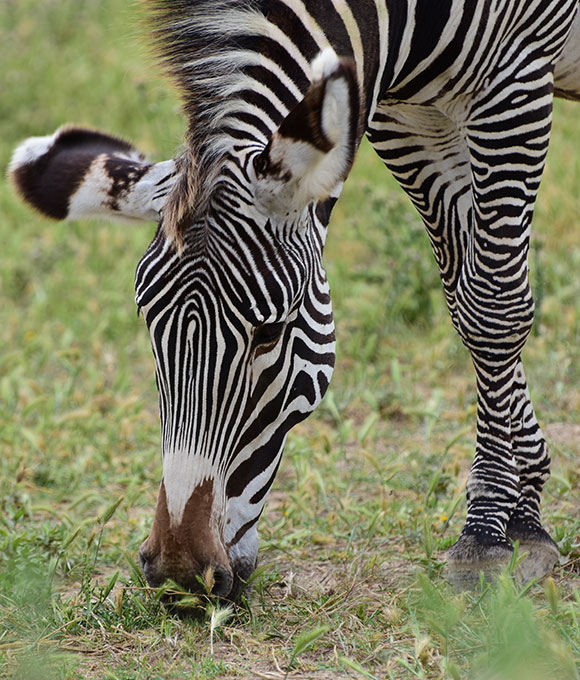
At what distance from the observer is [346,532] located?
13.7 feet

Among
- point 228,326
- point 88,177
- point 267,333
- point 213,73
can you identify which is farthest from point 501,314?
point 88,177

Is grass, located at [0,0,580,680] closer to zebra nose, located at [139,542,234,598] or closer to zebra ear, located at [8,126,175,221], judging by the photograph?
zebra nose, located at [139,542,234,598]

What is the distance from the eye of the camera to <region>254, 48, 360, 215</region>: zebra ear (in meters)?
2.51

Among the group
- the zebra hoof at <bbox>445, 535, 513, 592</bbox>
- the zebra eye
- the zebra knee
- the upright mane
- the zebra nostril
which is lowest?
the zebra hoof at <bbox>445, 535, 513, 592</bbox>

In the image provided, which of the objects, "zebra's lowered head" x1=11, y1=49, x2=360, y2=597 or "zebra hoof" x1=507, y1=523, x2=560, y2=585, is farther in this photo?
"zebra hoof" x1=507, y1=523, x2=560, y2=585

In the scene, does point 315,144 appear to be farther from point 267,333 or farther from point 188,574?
point 188,574

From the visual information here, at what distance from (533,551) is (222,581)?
144 centimetres

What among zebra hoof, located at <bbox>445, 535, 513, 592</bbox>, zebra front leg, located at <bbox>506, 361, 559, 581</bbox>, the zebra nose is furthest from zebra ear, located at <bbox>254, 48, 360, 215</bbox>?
zebra front leg, located at <bbox>506, 361, 559, 581</bbox>

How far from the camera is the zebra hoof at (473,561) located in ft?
11.4

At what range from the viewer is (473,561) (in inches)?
138

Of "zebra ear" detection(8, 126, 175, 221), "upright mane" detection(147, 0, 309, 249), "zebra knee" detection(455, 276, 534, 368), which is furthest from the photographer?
"zebra knee" detection(455, 276, 534, 368)

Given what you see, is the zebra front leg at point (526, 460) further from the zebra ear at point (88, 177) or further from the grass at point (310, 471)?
the zebra ear at point (88, 177)

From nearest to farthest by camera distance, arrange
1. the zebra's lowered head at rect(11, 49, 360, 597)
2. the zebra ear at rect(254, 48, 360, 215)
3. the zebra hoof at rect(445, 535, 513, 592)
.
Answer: the zebra ear at rect(254, 48, 360, 215) < the zebra's lowered head at rect(11, 49, 360, 597) < the zebra hoof at rect(445, 535, 513, 592)

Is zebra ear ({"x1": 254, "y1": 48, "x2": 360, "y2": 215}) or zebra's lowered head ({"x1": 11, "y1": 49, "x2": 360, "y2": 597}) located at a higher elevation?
zebra ear ({"x1": 254, "y1": 48, "x2": 360, "y2": 215})
